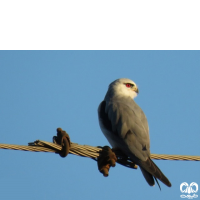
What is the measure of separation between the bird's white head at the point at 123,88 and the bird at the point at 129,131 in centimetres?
58

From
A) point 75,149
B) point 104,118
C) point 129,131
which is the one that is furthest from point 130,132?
point 75,149

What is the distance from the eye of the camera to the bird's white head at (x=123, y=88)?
8289mm

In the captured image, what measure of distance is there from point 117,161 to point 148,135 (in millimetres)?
1405

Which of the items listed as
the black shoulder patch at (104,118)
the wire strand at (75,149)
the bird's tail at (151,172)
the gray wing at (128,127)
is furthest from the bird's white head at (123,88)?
the wire strand at (75,149)

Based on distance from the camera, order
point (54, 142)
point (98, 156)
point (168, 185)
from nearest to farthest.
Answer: point (54, 142) → point (98, 156) → point (168, 185)

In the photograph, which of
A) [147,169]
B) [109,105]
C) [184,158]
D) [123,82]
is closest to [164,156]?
[184,158]

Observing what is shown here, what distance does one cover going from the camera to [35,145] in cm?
412

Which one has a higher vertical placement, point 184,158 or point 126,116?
point 126,116

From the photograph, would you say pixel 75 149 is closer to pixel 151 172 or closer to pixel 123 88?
pixel 151 172

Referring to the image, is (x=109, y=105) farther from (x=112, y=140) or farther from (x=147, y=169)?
(x=147, y=169)

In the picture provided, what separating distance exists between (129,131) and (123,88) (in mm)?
2227

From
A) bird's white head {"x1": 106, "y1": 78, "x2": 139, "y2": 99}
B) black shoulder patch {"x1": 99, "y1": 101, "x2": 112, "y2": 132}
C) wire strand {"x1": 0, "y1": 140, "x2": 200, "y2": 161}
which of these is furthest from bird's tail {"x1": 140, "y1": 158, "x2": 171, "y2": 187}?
bird's white head {"x1": 106, "y1": 78, "x2": 139, "y2": 99}

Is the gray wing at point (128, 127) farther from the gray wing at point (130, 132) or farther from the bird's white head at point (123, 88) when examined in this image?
the bird's white head at point (123, 88)

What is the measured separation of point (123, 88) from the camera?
8547mm
